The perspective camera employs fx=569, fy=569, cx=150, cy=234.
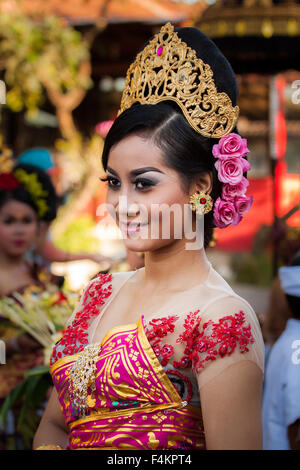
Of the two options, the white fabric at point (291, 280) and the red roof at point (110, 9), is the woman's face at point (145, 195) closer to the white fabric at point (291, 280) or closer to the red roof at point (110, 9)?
the white fabric at point (291, 280)

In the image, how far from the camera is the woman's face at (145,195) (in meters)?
1.46

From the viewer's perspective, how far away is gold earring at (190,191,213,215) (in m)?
1.50

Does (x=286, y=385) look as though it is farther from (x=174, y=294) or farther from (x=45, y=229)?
(x=45, y=229)

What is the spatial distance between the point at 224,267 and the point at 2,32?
5199mm

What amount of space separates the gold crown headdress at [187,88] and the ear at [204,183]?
0.11m

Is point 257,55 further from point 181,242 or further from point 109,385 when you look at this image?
point 109,385

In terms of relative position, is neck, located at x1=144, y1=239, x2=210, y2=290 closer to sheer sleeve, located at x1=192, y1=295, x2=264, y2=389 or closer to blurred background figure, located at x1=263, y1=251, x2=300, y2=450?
sheer sleeve, located at x1=192, y1=295, x2=264, y2=389

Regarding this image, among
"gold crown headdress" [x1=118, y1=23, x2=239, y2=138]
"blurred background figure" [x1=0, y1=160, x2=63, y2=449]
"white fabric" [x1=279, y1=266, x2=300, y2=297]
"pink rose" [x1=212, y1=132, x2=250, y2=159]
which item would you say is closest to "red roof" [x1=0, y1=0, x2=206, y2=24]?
"blurred background figure" [x1=0, y1=160, x2=63, y2=449]

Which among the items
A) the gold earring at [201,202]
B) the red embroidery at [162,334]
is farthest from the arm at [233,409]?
the gold earring at [201,202]

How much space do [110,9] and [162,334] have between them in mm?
8596

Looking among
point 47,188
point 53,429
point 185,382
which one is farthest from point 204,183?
point 47,188

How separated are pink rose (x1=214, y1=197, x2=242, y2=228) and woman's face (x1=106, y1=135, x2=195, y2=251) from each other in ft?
0.29

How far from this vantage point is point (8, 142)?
1116cm

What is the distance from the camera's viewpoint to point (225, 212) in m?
1.53
